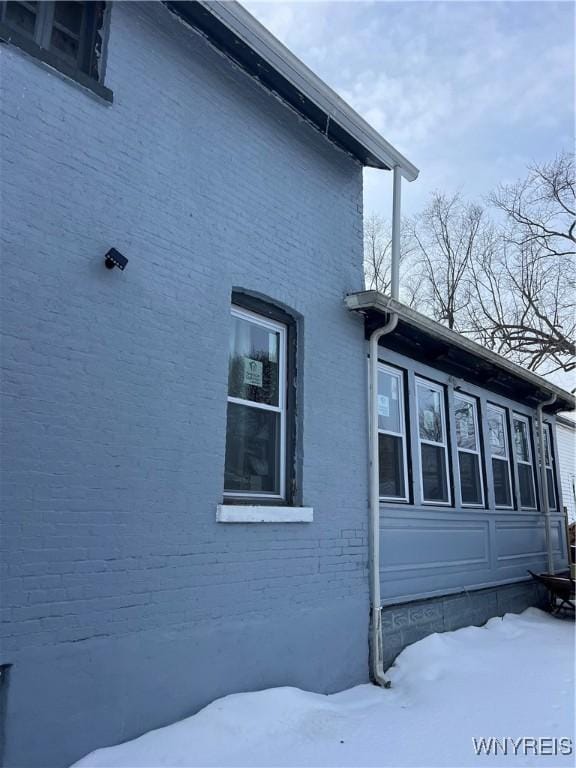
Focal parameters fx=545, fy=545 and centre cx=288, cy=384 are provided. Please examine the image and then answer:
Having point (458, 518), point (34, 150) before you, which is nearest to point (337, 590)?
point (458, 518)

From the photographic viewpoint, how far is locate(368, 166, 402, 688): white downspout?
16.7 feet

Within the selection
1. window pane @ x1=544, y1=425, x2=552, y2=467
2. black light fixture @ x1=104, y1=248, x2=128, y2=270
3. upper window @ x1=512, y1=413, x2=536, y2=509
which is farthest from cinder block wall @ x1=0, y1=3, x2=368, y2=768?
window pane @ x1=544, y1=425, x2=552, y2=467

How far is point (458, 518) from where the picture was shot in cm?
697

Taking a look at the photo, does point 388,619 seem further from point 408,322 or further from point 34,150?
point 34,150

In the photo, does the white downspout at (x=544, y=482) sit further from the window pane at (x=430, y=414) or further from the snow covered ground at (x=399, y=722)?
the snow covered ground at (x=399, y=722)

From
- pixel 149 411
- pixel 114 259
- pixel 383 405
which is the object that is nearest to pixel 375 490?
pixel 383 405

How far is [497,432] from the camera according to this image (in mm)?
8766

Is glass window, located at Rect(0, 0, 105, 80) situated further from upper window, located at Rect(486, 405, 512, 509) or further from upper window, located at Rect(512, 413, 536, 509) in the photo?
upper window, located at Rect(512, 413, 536, 509)

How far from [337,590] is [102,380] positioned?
2864 mm

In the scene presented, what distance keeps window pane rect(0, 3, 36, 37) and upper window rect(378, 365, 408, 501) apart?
4.40 meters

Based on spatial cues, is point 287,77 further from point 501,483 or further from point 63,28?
point 501,483

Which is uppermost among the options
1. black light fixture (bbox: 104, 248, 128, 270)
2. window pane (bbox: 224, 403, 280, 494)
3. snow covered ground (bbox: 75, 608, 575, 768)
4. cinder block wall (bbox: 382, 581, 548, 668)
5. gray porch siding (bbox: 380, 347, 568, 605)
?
black light fixture (bbox: 104, 248, 128, 270)

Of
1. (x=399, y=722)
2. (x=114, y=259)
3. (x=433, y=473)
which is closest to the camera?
(x=114, y=259)

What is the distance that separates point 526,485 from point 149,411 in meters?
7.77
